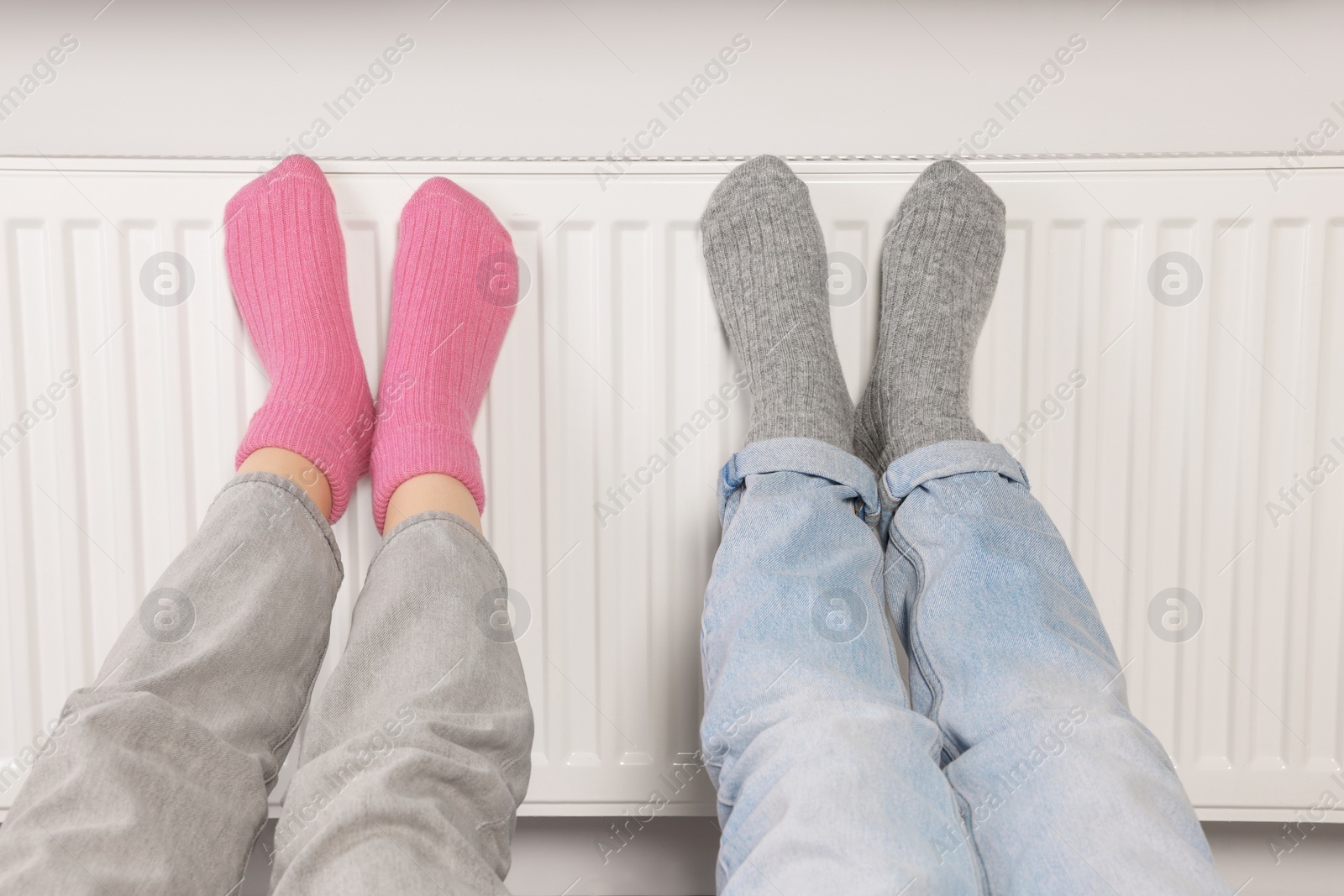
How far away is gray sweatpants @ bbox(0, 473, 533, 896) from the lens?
400 mm

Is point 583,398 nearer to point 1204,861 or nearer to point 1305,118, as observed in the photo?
point 1204,861

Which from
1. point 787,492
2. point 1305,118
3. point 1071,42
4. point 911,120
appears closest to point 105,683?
point 787,492

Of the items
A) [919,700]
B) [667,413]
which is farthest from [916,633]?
[667,413]

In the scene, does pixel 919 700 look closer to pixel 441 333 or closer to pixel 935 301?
pixel 935 301

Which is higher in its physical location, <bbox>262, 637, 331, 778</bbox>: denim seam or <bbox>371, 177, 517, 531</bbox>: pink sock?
<bbox>371, 177, 517, 531</bbox>: pink sock

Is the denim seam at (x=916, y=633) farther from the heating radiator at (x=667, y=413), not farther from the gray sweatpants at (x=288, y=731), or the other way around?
the gray sweatpants at (x=288, y=731)

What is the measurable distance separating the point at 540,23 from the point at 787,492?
0.42m

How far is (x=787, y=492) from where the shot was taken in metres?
0.58

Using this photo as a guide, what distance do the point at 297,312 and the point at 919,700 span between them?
52cm

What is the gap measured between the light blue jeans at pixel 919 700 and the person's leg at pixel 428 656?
14 cm

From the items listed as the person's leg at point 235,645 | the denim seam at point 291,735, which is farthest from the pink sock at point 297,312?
the denim seam at point 291,735

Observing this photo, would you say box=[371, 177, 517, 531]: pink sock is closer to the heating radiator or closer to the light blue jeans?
the heating radiator

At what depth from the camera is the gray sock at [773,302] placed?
0.62 metres

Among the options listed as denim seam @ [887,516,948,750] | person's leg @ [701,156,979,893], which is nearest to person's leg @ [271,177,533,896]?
person's leg @ [701,156,979,893]
